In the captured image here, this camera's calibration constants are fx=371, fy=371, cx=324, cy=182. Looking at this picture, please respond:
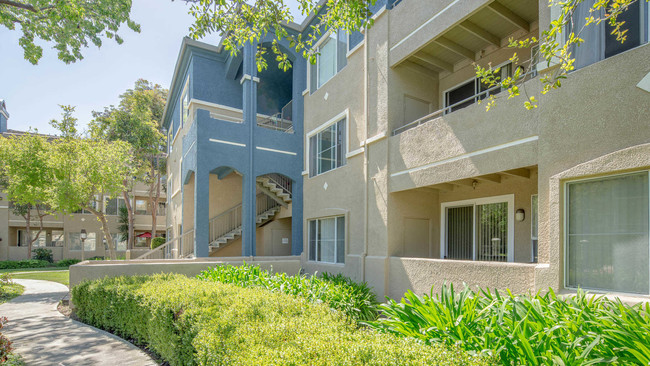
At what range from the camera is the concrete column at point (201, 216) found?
46.5 ft

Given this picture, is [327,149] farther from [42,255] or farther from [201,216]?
[42,255]

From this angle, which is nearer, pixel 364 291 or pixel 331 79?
pixel 364 291

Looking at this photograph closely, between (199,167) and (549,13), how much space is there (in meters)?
11.8

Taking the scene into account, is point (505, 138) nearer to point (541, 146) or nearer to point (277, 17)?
point (541, 146)

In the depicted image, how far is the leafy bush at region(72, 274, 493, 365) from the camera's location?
2830 mm

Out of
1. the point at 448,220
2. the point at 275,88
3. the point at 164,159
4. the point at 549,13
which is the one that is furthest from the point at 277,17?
the point at 164,159

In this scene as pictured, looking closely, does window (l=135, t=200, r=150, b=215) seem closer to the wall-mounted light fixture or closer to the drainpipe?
the drainpipe

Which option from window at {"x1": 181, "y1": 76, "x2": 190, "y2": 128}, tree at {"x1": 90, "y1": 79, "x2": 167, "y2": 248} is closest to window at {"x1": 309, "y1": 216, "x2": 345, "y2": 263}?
window at {"x1": 181, "y1": 76, "x2": 190, "y2": 128}

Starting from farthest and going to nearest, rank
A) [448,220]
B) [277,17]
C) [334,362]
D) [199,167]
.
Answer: [199,167]
[448,220]
[277,17]
[334,362]

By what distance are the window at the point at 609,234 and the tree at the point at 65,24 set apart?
1125cm

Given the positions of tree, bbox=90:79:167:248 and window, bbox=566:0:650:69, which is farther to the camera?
tree, bbox=90:79:167:248

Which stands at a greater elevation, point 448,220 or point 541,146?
point 541,146

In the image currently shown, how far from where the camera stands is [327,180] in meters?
13.1

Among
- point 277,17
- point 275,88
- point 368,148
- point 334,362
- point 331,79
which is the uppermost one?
point 275,88
